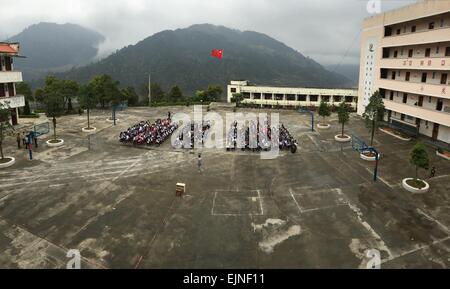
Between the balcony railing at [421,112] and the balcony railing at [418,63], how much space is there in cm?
415

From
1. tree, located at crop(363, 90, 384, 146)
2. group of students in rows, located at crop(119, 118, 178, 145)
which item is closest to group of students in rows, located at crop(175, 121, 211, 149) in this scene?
group of students in rows, located at crop(119, 118, 178, 145)

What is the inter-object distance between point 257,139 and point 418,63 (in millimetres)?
19006

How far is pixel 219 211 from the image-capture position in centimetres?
1822

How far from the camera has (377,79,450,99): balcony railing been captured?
97.8 feet

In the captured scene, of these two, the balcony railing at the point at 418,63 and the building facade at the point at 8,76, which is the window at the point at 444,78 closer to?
the balcony railing at the point at 418,63

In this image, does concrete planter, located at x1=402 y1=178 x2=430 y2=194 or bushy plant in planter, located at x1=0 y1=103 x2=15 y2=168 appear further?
bushy plant in planter, located at x1=0 y1=103 x2=15 y2=168

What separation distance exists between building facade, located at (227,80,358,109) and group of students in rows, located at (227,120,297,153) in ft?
84.5

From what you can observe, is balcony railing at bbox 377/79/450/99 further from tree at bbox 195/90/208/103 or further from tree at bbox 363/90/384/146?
tree at bbox 195/90/208/103

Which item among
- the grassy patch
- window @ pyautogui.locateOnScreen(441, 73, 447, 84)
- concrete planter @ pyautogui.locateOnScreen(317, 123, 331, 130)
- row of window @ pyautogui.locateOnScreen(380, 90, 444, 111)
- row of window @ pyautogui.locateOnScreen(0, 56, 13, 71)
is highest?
row of window @ pyautogui.locateOnScreen(0, 56, 13, 71)

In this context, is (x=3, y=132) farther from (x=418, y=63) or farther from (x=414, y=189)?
(x=418, y=63)

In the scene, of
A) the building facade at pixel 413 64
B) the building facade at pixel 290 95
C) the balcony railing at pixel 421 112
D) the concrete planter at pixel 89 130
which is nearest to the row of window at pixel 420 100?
the building facade at pixel 413 64

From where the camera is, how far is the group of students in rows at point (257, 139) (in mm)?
30652

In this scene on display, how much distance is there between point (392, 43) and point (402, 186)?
24809mm
